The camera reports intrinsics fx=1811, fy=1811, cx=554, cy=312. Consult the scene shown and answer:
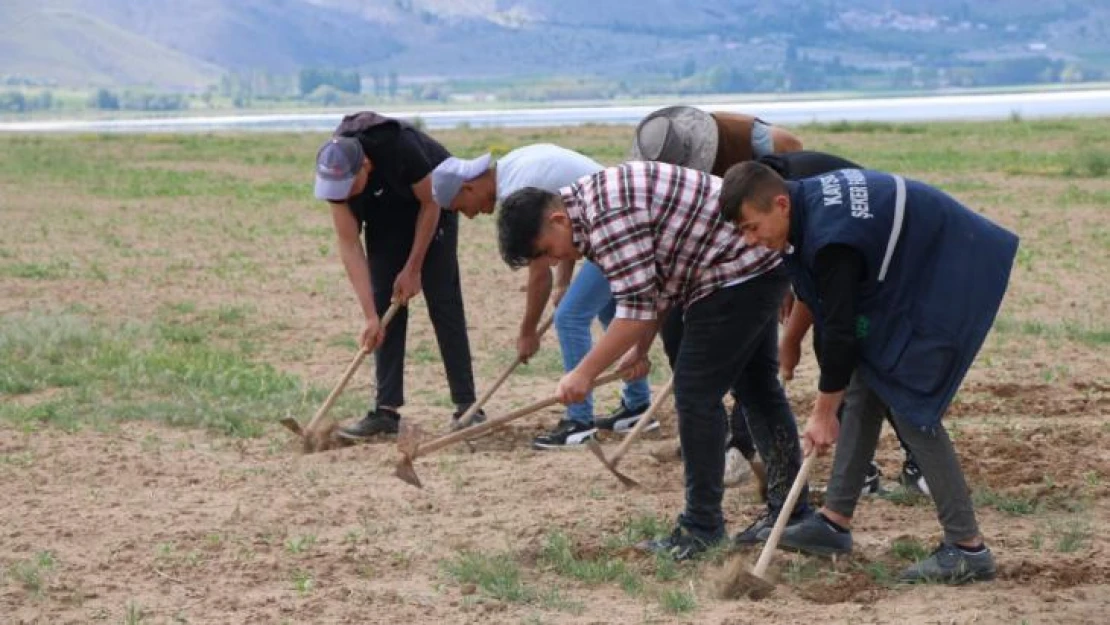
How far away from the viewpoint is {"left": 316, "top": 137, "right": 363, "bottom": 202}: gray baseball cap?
7535mm

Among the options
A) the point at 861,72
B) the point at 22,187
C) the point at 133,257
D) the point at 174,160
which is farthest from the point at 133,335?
the point at 861,72

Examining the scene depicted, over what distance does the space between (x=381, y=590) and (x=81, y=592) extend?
0.96 metres

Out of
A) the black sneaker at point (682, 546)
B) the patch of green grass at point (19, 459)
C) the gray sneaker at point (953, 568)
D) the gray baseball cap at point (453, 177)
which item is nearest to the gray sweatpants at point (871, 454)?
the gray sneaker at point (953, 568)

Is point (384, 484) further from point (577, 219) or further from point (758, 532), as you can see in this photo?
point (577, 219)

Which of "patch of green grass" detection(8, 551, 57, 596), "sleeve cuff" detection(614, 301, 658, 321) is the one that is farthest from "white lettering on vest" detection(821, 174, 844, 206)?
"patch of green grass" detection(8, 551, 57, 596)

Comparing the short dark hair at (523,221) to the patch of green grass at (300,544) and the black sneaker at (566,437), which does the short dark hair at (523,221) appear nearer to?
the patch of green grass at (300,544)

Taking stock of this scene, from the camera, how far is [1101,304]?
469 inches

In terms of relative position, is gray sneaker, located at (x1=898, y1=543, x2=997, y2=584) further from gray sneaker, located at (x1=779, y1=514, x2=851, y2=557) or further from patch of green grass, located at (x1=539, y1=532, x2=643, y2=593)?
patch of green grass, located at (x1=539, y1=532, x2=643, y2=593)

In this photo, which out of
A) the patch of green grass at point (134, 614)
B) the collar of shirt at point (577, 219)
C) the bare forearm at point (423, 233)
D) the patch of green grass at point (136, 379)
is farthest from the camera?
the patch of green grass at point (136, 379)

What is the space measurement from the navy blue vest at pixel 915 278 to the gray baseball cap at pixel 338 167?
2.72m

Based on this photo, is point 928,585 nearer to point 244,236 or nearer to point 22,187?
point 244,236

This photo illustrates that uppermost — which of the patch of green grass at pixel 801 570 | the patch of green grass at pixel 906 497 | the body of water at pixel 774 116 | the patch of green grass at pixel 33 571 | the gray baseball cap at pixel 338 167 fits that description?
the gray baseball cap at pixel 338 167

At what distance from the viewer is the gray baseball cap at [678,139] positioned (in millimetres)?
6492

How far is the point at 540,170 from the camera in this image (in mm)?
6559
